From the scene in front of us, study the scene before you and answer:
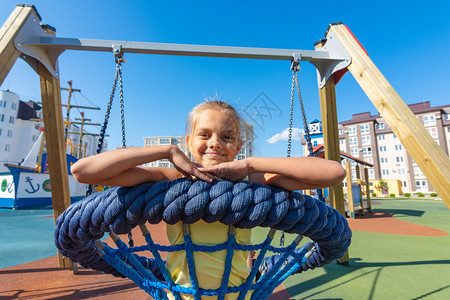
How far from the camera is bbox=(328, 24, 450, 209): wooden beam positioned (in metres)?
1.42

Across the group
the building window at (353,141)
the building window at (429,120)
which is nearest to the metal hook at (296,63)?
the building window at (429,120)

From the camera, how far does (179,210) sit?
0.69 m

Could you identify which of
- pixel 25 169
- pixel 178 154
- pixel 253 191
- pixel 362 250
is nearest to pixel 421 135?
pixel 253 191

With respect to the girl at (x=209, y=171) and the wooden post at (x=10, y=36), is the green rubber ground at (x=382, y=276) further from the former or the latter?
the wooden post at (x=10, y=36)

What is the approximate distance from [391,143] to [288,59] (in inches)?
1564

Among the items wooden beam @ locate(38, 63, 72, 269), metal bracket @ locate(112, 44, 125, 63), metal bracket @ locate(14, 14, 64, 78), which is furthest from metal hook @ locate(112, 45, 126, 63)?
wooden beam @ locate(38, 63, 72, 269)

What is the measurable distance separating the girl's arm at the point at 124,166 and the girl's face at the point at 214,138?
279 mm

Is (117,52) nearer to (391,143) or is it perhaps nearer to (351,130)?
(391,143)

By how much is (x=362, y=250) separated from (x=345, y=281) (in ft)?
5.34

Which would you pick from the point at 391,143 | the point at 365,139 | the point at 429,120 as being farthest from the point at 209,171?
the point at 429,120

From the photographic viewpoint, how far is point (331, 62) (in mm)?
2559

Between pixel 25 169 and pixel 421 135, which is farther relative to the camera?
pixel 25 169

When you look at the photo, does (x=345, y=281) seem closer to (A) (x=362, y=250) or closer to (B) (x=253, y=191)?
(A) (x=362, y=250)

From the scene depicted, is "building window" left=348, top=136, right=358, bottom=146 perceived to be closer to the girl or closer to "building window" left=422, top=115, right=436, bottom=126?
"building window" left=422, top=115, right=436, bottom=126
